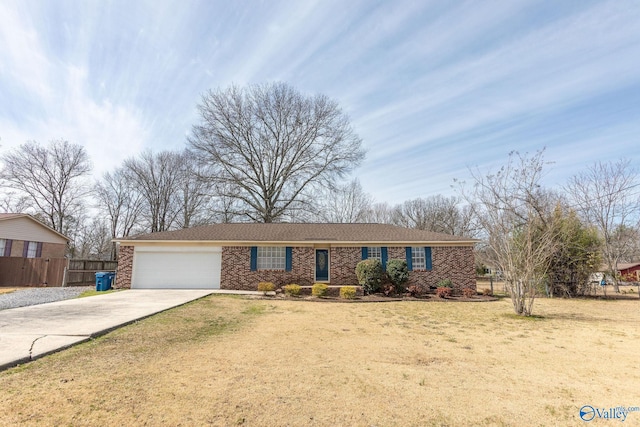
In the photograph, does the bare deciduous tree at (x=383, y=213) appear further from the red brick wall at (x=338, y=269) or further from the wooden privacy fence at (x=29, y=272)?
the wooden privacy fence at (x=29, y=272)

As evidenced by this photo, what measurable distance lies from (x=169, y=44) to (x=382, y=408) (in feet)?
34.3

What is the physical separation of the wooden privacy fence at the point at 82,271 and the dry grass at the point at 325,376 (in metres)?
12.8

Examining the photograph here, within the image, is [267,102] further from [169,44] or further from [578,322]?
[578,322]

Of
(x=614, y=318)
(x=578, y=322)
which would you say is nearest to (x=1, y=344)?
(x=578, y=322)

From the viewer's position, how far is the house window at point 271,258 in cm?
1575

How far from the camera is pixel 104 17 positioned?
800cm

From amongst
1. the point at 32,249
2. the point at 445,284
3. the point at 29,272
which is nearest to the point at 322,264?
the point at 445,284

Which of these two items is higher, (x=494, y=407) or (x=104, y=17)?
(x=104, y=17)

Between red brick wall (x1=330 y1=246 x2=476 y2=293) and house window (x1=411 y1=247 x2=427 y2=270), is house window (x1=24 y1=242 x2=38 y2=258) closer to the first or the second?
red brick wall (x1=330 y1=246 x2=476 y2=293)

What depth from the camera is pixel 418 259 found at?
1577 centimetres

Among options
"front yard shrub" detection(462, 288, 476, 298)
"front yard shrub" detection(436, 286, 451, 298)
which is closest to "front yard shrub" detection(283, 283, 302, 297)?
"front yard shrub" detection(436, 286, 451, 298)

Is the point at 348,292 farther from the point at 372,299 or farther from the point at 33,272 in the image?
the point at 33,272

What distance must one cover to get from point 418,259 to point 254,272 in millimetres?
8313

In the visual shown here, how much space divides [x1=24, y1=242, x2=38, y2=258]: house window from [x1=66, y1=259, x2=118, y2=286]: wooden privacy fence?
4774 millimetres
